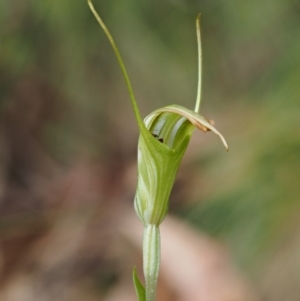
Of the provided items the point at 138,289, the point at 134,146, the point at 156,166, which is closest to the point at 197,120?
the point at 156,166

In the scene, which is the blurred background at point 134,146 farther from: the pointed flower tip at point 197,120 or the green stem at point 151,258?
the pointed flower tip at point 197,120

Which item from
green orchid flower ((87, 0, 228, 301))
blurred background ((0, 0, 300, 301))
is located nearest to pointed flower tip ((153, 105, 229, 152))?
green orchid flower ((87, 0, 228, 301))

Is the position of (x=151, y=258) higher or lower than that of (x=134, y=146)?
higher

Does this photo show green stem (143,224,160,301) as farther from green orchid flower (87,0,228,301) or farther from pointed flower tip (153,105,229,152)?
pointed flower tip (153,105,229,152)

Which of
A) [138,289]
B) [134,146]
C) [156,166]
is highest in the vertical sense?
[156,166]

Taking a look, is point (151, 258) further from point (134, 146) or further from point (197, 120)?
point (134, 146)

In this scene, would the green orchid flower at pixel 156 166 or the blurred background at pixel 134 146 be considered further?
the blurred background at pixel 134 146

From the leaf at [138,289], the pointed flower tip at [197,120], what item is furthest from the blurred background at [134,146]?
the pointed flower tip at [197,120]

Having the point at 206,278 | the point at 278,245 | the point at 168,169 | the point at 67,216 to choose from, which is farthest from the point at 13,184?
the point at 168,169
